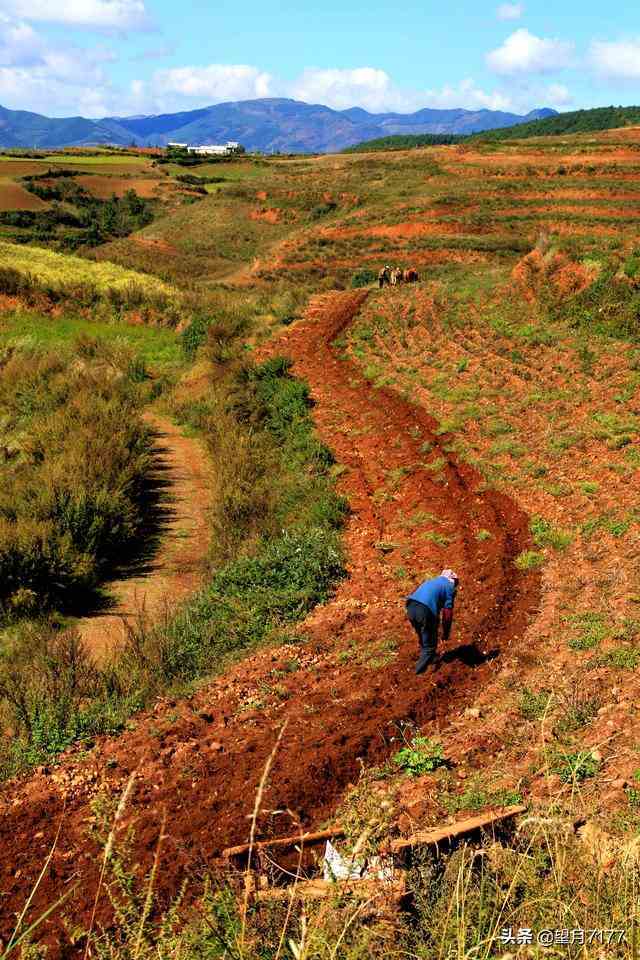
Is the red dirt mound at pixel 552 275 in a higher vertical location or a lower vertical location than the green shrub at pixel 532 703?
higher

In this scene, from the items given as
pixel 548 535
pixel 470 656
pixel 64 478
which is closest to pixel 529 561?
pixel 548 535

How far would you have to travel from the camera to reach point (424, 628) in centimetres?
676

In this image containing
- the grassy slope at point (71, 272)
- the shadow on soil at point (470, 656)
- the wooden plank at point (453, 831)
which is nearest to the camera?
the wooden plank at point (453, 831)

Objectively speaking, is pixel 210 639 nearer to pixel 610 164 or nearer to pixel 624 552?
pixel 624 552

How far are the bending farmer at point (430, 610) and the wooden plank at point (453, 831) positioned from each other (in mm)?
2297

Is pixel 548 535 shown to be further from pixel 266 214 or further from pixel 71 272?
pixel 266 214

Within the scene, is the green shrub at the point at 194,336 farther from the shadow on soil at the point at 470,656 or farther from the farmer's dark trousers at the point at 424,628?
the farmer's dark trousers at the point at 424,628

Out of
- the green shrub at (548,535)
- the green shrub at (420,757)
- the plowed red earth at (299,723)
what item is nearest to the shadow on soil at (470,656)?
the plowed red earth at (299,723)

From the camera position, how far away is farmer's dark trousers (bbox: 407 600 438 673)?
263 inches

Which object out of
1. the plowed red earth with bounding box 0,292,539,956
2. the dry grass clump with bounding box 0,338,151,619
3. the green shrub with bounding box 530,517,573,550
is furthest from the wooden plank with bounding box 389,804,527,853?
the dry grass clump with bounding box 0,338,151,619

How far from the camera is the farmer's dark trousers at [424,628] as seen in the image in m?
6.67

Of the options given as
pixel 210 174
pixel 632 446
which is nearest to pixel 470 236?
pixel 632 446

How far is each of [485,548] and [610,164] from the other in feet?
159

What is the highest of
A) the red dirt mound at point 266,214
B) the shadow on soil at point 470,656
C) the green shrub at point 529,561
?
the red dirt mound at point 266,214
